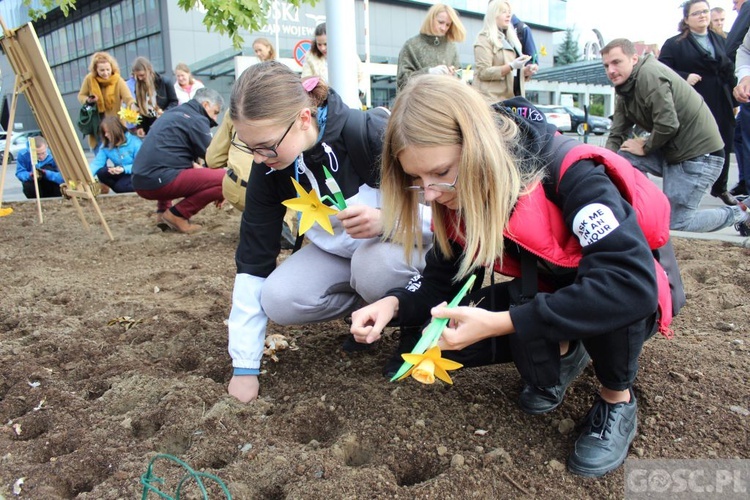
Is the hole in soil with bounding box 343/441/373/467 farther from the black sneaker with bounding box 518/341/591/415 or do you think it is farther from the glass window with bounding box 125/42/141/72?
the glass window with bounding box 125/42/141/72

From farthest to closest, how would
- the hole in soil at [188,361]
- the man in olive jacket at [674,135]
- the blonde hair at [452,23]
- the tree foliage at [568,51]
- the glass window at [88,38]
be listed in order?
1. the tree foliage at [568,51]
2. the glass window at [88,38]
3. the blonde hair at [452,23]
4. the man in olive jacket at [674,135]
5. the hole in soil at [188,361]

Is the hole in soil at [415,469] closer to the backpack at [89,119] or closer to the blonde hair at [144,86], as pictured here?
the blonde hair at [144,86]

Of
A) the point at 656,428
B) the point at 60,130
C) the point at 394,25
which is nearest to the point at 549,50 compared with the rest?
the point at 394,25

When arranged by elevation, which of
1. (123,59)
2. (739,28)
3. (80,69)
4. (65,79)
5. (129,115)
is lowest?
(129,115)

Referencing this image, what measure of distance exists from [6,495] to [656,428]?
174cm

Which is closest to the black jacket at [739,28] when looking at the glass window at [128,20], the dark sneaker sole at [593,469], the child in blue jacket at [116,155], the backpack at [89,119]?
the dark sneaker sole at [593,469]

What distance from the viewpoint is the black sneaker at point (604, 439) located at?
1.55 metres

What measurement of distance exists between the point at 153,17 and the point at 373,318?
22318mm

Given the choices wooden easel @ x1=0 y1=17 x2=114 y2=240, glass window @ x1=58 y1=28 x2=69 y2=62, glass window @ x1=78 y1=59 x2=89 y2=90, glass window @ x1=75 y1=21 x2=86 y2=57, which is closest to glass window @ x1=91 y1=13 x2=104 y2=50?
glass window @ x1=75 y1=21 x2=86 y2=57

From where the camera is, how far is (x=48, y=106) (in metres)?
4.59

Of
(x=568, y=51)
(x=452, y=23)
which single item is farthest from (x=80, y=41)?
(x=568, y=51)

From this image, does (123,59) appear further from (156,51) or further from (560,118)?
(560,118)

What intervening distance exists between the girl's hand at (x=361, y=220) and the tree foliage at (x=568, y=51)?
47.7 meters

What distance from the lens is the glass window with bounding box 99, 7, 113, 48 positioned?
78.2ft
